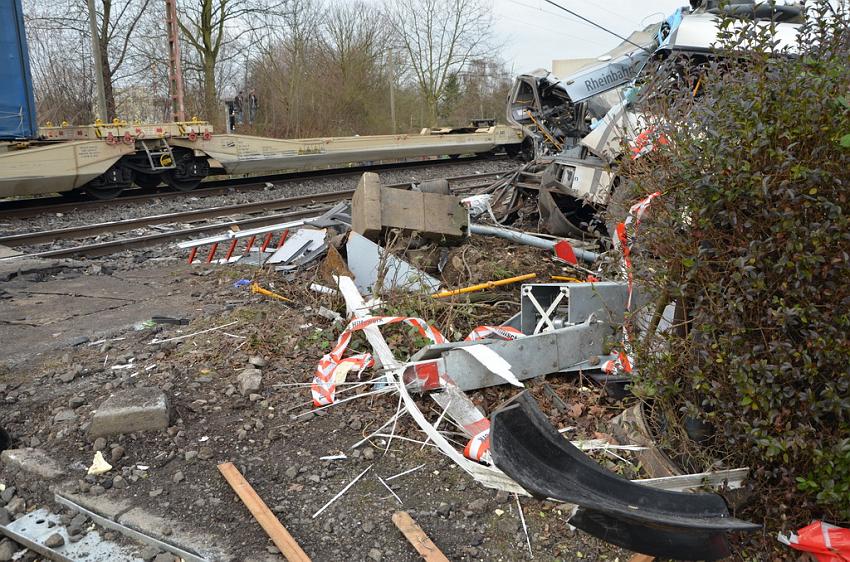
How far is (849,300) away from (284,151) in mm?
15589

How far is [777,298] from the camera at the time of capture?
2455mm

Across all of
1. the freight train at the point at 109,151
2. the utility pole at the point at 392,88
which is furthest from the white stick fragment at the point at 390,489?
the utility pole at the point at 392,88

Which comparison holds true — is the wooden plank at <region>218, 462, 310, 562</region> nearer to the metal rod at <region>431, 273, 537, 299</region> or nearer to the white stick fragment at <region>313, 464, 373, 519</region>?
the white stick fragment at <region>313, 464, 373, 519</region>

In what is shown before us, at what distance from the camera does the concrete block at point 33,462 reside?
3410 millimetres

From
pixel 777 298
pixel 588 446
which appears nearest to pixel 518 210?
pixel 588 446

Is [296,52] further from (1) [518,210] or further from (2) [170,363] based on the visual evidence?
(2) [170,363]

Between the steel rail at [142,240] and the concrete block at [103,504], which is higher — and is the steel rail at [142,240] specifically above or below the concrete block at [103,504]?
above

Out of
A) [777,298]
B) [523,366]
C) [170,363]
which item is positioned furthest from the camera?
[170,363]

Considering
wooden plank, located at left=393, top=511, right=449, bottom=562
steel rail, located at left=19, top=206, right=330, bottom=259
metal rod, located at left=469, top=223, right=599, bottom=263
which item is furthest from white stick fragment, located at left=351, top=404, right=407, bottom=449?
steel rail, located at left=19, top=206, right=330, bottom=259

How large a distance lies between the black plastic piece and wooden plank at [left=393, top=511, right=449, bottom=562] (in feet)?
1.91

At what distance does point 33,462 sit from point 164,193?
11755 mm

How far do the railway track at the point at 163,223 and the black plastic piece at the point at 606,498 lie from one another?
6.29 meters

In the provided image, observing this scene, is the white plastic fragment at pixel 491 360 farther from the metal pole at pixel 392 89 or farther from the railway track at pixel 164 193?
the metal pole at pixel 392 89

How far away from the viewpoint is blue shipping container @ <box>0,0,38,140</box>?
1211cm
